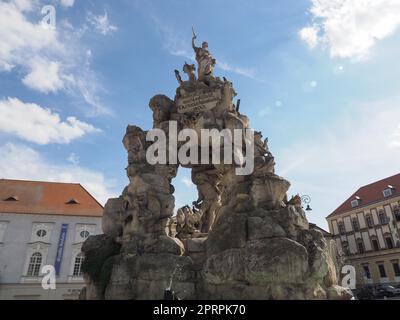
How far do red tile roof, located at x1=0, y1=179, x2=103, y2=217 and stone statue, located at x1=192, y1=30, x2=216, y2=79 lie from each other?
26.8 metres

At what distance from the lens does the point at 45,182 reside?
36.7 metres

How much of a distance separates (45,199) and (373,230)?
3837 cm

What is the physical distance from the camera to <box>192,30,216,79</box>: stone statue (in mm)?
9453

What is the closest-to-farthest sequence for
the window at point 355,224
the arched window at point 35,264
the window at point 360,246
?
the arched window at point 35,264 → the window at point 360,246 → the window at point 355,224

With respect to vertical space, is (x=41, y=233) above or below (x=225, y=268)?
above

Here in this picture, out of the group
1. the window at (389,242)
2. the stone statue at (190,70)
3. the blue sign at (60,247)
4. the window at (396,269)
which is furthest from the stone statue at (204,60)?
the window at (389,242)

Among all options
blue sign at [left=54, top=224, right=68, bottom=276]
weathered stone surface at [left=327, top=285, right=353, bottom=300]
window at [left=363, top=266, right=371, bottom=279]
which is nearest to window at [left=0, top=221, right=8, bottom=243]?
blue sign at [left=54, top=224, right=68, bottom=276]

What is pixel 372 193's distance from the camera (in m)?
42.3

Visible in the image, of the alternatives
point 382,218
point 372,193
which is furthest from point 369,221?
point 372,193

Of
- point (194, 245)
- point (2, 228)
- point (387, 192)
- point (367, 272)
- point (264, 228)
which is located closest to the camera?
point (264, 228)

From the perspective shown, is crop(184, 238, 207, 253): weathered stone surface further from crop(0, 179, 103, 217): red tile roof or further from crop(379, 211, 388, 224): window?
crop(379, 211, 388, 224): window

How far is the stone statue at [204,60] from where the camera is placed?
9453mm

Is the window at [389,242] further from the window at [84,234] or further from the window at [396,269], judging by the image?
the window at [84,234]

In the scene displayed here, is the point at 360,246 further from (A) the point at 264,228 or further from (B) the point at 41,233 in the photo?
(A) the point at 264,228
